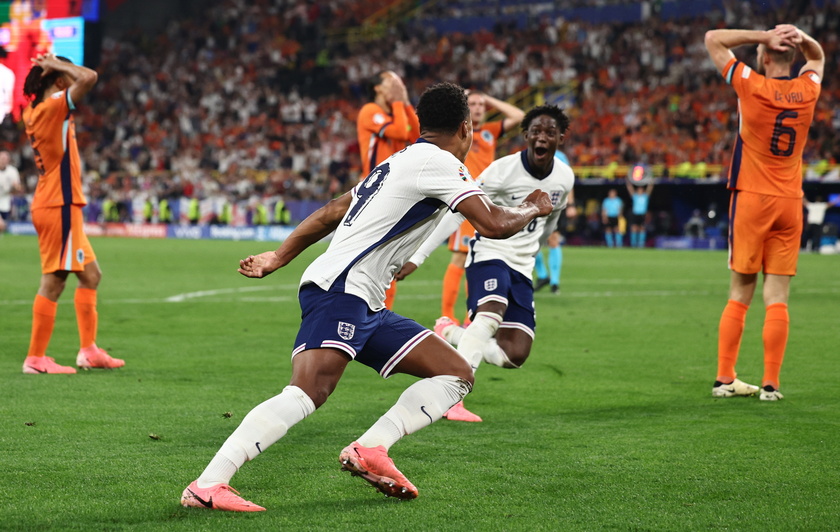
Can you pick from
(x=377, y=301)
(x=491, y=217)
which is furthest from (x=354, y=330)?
(x=491, y=217)

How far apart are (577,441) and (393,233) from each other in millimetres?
1762

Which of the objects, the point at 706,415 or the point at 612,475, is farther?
the point at 706,415

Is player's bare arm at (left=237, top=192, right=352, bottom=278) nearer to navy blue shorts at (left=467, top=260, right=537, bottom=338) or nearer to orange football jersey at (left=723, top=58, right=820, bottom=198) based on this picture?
navy blue shorts at (left=467, top=260, right=537, bottom=338)

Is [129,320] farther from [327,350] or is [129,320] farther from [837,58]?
[837,58]

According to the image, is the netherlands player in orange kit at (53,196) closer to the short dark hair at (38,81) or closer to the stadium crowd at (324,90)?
the short dark hair at (38,81)

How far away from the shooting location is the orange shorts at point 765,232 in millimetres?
6562

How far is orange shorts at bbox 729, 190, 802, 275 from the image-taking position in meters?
6.56

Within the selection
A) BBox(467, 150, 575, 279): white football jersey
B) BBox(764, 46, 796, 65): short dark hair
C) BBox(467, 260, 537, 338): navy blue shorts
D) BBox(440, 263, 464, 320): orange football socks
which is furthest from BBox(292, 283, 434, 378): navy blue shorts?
BBox(440, 263, 464, 320): orange football socks

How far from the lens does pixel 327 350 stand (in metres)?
3.99

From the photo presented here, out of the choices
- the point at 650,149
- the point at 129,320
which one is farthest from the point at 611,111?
the point at 129,320

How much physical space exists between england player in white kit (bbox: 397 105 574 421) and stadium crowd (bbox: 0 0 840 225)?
23.5 metres

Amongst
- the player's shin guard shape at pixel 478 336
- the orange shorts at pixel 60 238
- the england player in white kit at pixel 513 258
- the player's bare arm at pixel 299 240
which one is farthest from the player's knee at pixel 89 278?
the player's bare arm at pixel 299 240

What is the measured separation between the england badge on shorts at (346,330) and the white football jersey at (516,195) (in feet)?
8.67

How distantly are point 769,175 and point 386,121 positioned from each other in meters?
3.27
